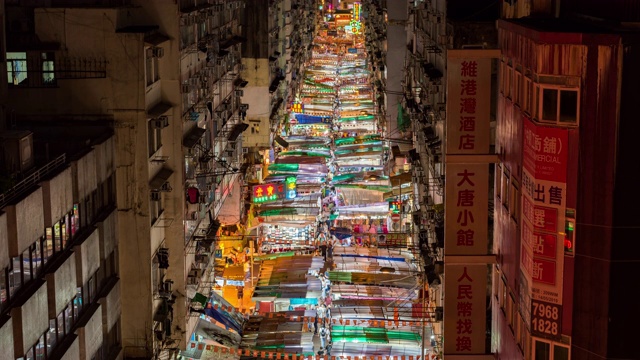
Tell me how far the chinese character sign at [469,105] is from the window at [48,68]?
36.0 ft

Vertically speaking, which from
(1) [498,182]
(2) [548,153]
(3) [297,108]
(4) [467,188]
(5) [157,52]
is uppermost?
(5) [157,52]

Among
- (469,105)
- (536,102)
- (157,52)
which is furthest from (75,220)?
(536,102)

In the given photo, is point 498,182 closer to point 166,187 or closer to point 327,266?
point 166,187

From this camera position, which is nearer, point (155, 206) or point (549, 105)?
point (549, 105)

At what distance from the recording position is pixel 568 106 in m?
13.8

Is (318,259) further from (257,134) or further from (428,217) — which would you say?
(257,134)

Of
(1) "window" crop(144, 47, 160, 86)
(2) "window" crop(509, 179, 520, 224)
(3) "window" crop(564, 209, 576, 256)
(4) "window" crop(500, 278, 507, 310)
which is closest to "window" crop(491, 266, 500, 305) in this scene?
(4) "window" crop(500, 278, 507, 310)

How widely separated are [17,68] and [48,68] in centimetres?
92

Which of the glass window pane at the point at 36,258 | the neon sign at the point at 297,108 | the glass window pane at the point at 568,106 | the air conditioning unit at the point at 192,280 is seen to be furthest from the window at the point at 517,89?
the neon sign at the point at 297,108

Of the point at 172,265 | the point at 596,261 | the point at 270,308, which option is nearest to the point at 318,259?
the point at 270,308

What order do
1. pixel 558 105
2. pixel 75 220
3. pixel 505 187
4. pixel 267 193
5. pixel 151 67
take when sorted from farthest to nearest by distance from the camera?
1. pixel 267 193
2. pixel 151 67
3. pixel 75 220
4. pixel 505 187
5. pixel 558 105

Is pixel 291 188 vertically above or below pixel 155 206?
below

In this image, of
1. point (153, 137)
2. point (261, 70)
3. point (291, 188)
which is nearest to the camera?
point (153, 137)

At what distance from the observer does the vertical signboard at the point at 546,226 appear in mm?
14023
